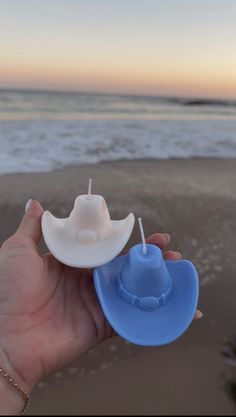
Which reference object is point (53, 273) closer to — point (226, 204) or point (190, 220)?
point (190, 220)

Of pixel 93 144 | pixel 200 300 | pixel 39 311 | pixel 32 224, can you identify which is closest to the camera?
pixel 39 311

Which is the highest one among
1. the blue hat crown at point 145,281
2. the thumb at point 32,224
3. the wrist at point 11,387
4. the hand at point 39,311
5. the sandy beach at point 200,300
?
the thumb at point 32,224

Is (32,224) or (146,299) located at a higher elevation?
(32,224)

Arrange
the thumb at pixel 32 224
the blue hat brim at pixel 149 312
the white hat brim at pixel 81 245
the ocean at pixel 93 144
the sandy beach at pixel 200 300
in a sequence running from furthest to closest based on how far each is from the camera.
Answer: the ocean at pixel 93 144 → the sandy beach at pixel 200 300 → the thumb at pixel 32 224 → the white hat brim at pixel 81 245 → the blue hat brim at pixel 149 312

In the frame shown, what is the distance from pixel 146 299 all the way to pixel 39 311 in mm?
425

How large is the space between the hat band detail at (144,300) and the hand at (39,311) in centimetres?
17

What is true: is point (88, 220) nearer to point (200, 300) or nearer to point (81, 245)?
point (81, 245)

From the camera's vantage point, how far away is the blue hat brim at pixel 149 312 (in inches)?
54.2

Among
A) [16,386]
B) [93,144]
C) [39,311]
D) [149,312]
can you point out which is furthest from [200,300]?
[93,144]

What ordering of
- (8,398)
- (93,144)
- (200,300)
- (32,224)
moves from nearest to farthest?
(8,398), (32,224), (200,300), (93,144)

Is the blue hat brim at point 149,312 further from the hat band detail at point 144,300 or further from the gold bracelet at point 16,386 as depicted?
the gold bracelet at point 16,386

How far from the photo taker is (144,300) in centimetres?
145

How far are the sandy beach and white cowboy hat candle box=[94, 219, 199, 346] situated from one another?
0.72 metres

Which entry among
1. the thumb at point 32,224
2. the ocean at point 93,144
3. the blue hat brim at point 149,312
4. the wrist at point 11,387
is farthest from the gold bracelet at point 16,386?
the ocean at point 93,144
